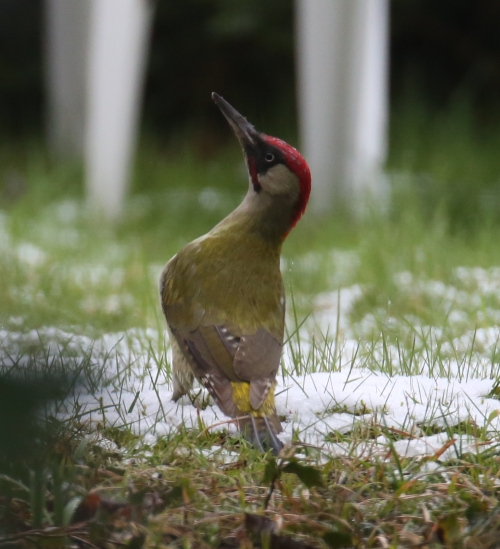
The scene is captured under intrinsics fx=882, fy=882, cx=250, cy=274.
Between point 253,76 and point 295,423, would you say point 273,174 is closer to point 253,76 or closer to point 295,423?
point 295,423

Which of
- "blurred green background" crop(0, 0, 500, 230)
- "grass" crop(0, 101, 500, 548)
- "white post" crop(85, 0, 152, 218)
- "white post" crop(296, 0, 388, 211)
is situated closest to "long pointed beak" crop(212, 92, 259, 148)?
"grass" crop(0, 101, 500, 548)

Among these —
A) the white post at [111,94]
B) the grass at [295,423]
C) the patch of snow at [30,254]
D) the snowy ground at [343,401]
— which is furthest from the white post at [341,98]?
the snowy ground at [343,401]

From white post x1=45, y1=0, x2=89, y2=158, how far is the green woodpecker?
763cm

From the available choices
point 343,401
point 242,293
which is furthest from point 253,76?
point 343,401

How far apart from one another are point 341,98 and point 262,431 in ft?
15.5

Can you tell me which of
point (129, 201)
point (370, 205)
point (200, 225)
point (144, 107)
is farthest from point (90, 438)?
point (144, 107)

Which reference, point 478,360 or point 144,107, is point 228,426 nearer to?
point 478,360

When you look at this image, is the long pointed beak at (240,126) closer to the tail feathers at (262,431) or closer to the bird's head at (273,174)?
the bird's head at (273,174)

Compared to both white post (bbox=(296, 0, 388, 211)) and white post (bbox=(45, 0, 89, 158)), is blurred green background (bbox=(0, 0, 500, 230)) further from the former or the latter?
white post (bbox=(296, 0, 388, 211))

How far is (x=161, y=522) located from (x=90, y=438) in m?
0.54

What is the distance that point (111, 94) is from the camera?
805 cm

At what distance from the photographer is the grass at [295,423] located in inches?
79.7

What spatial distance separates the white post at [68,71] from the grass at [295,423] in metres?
4.89

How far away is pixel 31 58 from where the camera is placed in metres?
12.8
